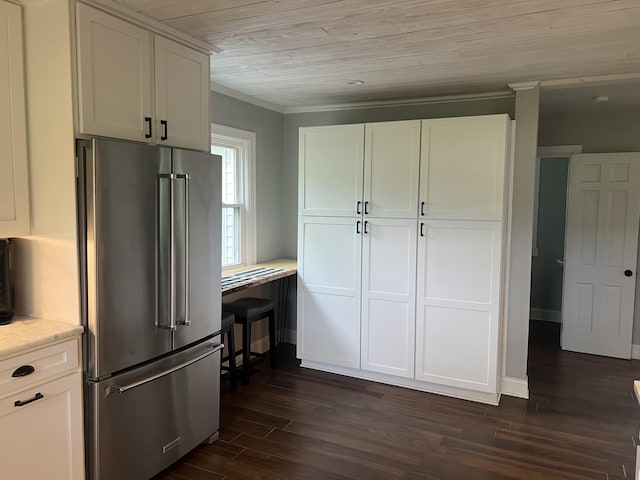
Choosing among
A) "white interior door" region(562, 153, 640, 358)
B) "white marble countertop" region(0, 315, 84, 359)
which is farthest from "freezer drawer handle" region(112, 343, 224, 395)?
"white interior door" region(562, 153, 640, 358)

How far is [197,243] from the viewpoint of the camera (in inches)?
103

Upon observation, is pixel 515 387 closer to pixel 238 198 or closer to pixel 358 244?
pixel 358 244

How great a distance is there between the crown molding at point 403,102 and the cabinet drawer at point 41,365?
10.5 ft

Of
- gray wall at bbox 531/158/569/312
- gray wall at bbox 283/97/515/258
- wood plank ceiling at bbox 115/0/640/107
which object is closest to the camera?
wood plank ceiling at bbox 115/0/640/107

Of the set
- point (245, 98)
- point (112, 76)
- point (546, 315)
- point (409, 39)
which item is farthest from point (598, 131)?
point (112, 76)

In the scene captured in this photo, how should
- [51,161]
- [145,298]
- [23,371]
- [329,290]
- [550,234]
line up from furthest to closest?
[550,234], [329,290], [145,298], [51,161], [23,371]

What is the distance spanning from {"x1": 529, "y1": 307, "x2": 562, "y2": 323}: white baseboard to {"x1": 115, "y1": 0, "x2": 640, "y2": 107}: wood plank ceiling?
3314 millimetres

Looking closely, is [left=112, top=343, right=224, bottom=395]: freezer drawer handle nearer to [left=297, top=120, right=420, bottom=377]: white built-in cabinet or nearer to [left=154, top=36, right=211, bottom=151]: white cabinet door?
[left=154, top=36, right=211, bottom=151]: white cabinet door

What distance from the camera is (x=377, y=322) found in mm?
3885

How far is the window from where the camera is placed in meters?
4.28

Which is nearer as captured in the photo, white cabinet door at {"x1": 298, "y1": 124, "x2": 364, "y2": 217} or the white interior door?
white cabinet door at {"x1": 298, "y1": 124, "x2": 364, "y2": 217}

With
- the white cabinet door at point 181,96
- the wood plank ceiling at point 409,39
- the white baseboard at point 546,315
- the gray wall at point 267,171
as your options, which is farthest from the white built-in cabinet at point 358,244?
the white baseboard at point 546,315

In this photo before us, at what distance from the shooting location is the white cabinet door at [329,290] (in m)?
3.95

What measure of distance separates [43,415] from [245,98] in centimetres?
302
